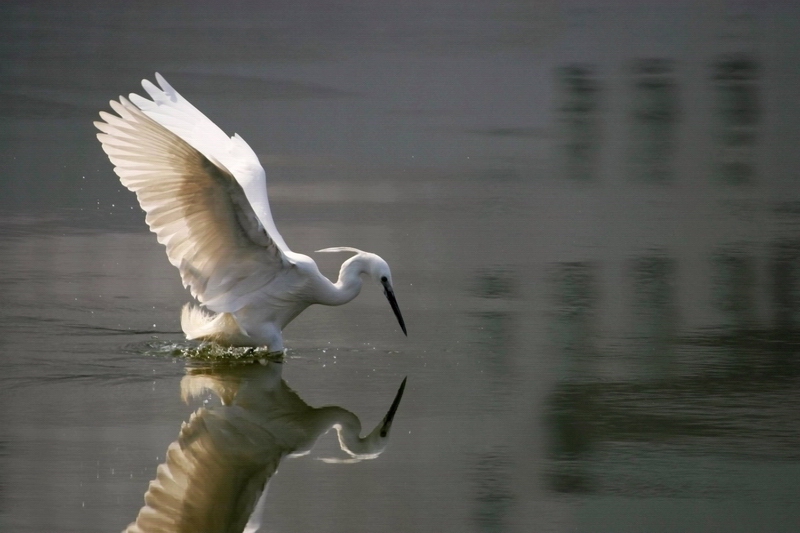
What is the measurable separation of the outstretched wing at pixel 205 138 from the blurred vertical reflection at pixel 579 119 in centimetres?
390

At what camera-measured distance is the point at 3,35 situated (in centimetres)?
1723

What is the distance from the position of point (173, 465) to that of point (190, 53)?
437 inches

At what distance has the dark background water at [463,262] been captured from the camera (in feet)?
18.8

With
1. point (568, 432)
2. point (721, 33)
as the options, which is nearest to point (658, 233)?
point (568, 432)

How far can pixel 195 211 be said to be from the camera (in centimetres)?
743

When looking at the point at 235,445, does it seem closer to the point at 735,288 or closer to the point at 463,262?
the point at 463,262

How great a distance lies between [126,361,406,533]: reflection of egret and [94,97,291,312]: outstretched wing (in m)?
0.52

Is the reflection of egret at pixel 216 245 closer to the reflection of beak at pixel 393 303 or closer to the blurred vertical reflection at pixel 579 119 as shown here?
the reflection of beak at pixel 393 303

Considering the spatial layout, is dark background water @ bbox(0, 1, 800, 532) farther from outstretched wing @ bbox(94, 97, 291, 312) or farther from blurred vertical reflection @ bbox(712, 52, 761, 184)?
outstretched wing @ bbox(94, 97, 291, 312)

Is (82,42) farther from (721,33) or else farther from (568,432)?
(568,432)

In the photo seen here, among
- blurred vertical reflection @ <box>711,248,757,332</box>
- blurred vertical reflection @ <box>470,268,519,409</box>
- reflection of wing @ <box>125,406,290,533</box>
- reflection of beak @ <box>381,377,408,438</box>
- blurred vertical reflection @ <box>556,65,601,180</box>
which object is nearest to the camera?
reflection of wing @ <box>125,406,290,533</box>

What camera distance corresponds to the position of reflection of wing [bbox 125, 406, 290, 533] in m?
5.17

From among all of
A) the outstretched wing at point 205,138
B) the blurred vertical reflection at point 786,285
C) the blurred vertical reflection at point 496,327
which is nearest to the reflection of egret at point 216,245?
the outstretched wing at point 205,138

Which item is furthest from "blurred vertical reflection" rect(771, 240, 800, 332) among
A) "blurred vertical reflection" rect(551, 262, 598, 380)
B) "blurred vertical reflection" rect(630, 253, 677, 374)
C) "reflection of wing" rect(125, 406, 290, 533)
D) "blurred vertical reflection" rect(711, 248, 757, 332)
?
"reflection of wing" rect(125, 406, 290, 533)
